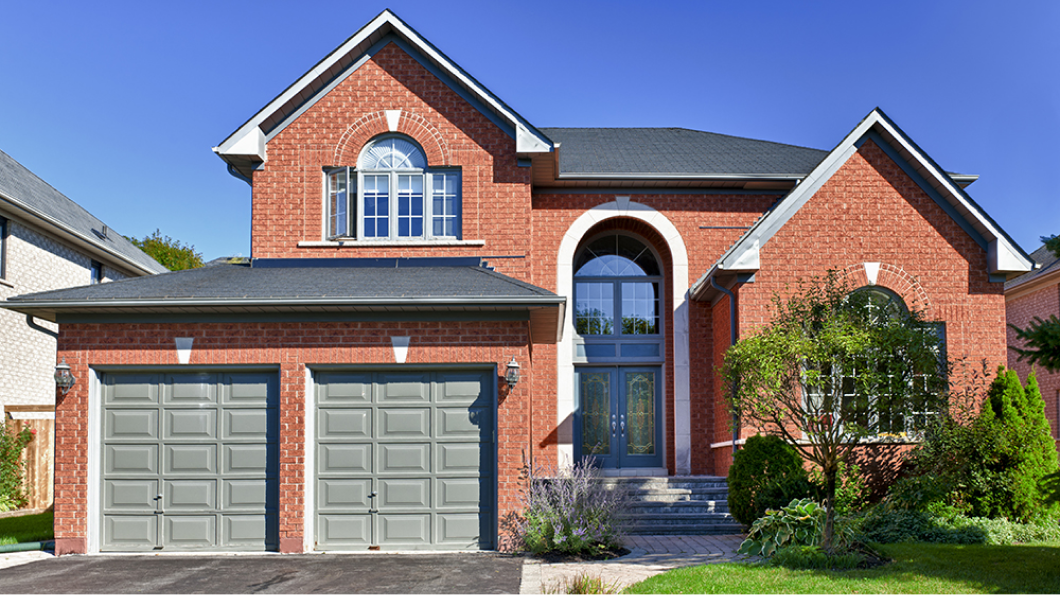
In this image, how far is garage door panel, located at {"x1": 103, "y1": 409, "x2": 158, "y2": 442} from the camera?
11477 mm

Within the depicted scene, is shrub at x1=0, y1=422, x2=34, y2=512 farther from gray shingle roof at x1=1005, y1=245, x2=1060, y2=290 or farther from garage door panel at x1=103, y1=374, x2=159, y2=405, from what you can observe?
gray shingle roof at x1=1005, y1=245, x2=1060, y2=290

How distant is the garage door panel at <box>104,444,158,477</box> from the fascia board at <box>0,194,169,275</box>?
8.23 meters

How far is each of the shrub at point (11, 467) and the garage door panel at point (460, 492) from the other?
416 inches

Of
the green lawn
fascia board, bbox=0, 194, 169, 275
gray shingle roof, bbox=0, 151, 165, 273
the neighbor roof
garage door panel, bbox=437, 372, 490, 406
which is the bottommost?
the green lawn

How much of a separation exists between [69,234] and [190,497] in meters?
11.1

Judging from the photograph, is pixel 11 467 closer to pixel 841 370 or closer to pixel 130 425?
pixel 130 425

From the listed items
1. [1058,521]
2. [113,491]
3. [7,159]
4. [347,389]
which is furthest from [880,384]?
[7,159]

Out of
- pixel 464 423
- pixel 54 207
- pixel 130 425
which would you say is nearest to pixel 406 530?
pixel 464 423

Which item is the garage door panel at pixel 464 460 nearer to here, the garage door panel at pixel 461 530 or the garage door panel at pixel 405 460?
the garage door panel at pixel 405 460

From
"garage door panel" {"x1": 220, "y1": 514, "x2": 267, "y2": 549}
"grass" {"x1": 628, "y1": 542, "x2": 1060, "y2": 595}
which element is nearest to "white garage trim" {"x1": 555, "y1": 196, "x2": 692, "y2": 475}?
"garage door panel" {"x1": 220, "y1": 514, "x2": 267, "y2": 549}

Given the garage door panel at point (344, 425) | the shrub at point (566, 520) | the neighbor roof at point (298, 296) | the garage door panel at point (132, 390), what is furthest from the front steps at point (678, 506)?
the garage door panel at point (132, 390)

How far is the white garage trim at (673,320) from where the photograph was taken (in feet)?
51.6

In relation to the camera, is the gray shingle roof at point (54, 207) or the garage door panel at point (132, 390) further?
the gray shingle roof at point (54, 207)

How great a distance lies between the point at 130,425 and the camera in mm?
11500
